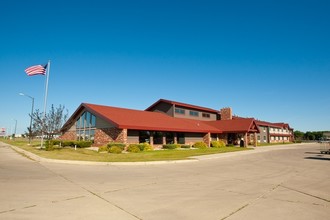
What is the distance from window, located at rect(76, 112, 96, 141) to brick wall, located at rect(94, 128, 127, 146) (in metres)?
1.50

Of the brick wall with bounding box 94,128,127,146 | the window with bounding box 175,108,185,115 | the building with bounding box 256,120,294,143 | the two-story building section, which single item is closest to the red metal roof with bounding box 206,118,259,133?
the two-story building section

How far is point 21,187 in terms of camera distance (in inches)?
318

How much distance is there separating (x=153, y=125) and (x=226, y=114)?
2291 cm

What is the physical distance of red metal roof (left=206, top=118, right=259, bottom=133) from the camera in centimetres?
3951

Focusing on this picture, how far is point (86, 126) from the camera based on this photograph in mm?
32719

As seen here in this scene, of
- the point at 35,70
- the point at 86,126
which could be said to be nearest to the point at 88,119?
the point at 86,126

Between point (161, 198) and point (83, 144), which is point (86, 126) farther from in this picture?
point (161, 198)

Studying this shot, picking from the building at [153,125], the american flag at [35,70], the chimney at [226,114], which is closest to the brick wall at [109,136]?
the building at [153,125]

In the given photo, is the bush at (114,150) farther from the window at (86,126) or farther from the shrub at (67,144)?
the shrub at (67,144)

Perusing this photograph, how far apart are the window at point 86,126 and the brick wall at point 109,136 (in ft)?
4.91

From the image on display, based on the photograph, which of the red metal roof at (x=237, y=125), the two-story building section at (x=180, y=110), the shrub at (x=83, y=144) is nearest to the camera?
the shrub at (x=83, y=144)

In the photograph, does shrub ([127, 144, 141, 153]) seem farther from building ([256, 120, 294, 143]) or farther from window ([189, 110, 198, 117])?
building ([256, 120, 294, 143])

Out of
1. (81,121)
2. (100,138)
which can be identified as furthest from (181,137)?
(81,121)

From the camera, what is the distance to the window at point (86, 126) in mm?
31511
